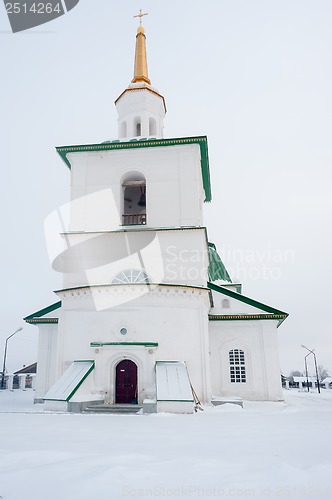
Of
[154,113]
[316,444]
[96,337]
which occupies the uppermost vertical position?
[154,113]

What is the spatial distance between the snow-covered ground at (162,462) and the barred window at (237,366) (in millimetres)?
11539

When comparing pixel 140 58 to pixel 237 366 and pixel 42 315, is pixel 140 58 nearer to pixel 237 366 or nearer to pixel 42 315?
pixel 42 315

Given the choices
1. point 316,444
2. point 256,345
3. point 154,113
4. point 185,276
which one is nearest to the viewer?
point 316,444

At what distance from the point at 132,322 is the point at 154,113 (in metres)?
13.4

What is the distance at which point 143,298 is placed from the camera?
706 inches

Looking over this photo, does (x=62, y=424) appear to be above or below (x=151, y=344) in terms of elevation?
below

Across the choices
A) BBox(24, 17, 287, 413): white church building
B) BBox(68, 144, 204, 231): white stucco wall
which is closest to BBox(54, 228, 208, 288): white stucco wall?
BBox(24, 17, 287, 413): white church building

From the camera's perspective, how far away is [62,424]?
11055 millimetres

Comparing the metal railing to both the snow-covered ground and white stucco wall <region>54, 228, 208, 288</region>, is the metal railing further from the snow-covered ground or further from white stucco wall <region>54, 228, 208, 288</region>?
the snow-covered ground

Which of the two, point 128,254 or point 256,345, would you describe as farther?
point 256,345

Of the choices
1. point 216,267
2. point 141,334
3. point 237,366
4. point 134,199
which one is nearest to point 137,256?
point 141,334

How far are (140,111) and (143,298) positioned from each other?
1222 cm

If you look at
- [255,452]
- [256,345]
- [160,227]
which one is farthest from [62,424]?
[256,345]

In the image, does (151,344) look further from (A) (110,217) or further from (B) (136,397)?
(A) (110,217)
